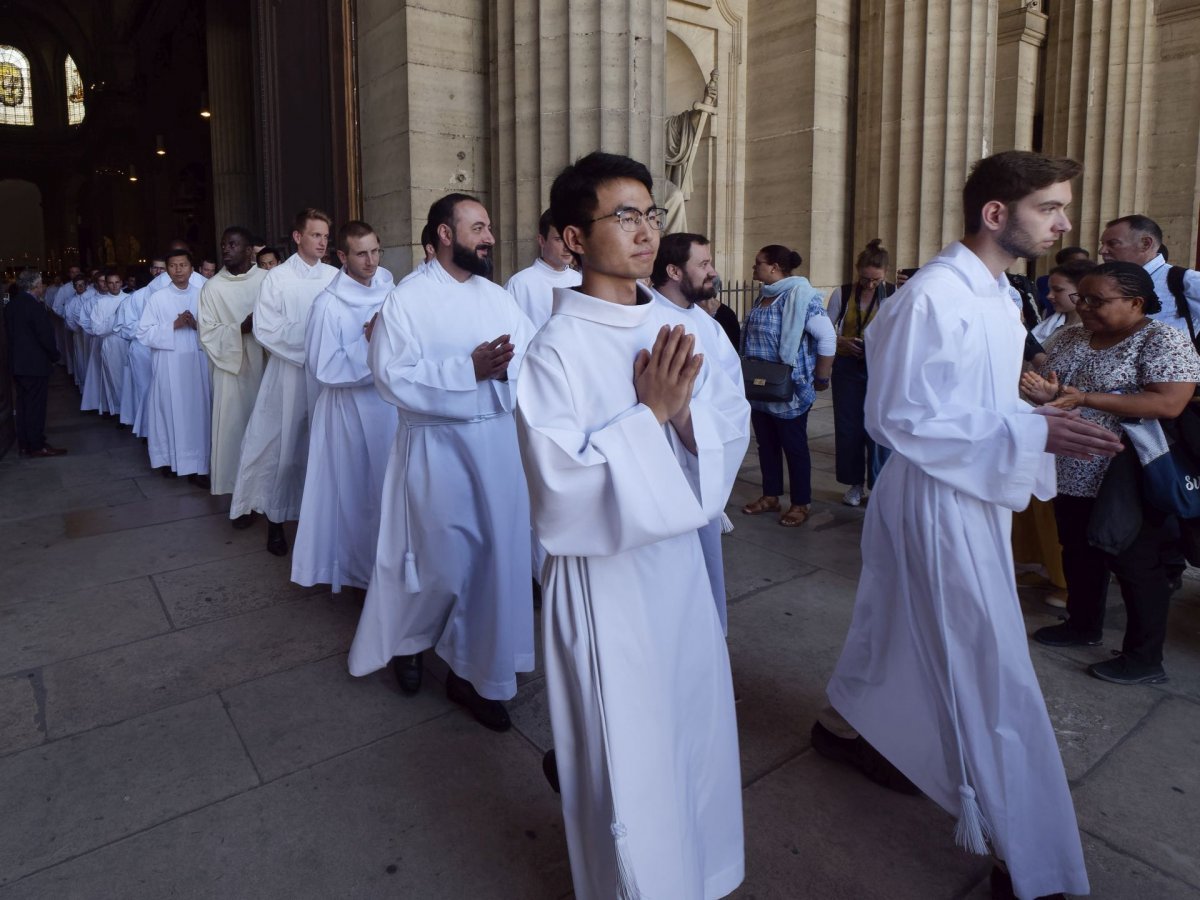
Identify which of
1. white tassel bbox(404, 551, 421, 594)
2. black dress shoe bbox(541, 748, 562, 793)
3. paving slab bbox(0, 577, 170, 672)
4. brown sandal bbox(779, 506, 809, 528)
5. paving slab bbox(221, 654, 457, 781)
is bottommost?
paving slab bbox(221, 654, 457, 781)

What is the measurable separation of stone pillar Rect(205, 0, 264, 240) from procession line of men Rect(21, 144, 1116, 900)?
12031mm

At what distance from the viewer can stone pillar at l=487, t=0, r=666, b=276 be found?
275 inches

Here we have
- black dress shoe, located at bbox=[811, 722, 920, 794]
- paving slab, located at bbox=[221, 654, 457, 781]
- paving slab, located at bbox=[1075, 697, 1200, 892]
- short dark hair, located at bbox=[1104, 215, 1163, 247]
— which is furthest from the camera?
short dark hair, located at bbox=[1104, 215, 1163, 247]

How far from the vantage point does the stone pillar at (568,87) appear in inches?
275

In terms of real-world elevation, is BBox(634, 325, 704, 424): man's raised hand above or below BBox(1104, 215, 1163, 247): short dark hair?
below

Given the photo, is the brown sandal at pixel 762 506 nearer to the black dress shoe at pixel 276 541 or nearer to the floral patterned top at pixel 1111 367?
the floral patterned top at pixel 1111 367

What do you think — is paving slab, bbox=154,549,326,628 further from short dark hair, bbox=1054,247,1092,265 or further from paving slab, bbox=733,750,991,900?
short dark hair, bbox=1054,247,1092,265

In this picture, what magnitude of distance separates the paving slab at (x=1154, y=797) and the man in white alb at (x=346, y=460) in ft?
10.8

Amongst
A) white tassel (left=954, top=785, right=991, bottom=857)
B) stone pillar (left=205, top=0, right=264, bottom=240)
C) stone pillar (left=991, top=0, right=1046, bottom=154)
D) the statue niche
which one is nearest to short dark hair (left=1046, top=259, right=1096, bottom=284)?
white tassel (left=954, top=785, right=991, bottom=857)

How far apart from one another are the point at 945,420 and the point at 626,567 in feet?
3.37

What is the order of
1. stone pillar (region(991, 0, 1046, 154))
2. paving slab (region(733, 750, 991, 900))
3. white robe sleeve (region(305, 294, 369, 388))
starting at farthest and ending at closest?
1. stone pillar (region(991, 0, 1046, 154))
2. white robe sleeve (region(305, 294, 369, 388))
3. paving slab (region(733, 750, 991, 900))

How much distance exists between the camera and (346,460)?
445 centimetres

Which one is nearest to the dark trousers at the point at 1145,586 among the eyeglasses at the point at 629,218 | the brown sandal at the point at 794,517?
the brown sandal at the point at 794,517

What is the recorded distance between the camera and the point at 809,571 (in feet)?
16.0
